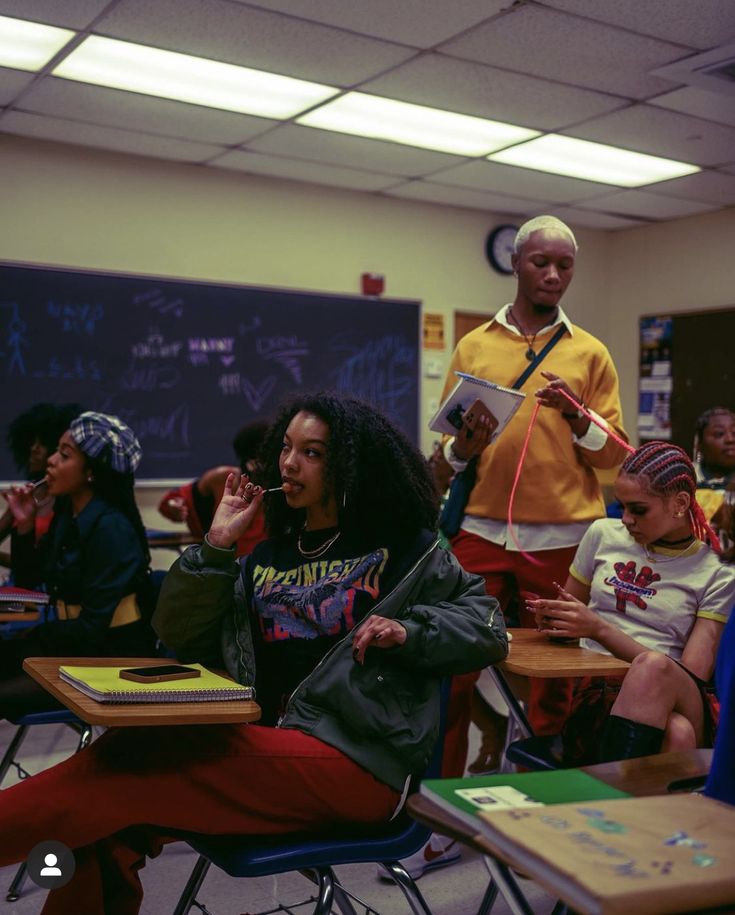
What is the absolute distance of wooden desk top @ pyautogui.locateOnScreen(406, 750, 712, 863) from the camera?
110 cm

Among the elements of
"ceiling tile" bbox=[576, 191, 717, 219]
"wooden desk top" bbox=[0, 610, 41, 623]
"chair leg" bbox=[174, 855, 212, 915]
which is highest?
"ceiling tile" bbox=[576, 191, 717, 219]

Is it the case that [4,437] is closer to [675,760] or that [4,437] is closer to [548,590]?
[548,590]

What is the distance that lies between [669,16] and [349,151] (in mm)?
1993

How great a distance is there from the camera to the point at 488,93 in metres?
4.34

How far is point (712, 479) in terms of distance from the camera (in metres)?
4.36

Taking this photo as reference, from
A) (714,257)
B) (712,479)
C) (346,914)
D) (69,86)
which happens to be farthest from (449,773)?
(714,257)

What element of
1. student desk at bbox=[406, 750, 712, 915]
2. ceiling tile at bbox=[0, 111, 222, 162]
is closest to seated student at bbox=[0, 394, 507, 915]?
student desk at bbox=[406, 750, 712, 915]

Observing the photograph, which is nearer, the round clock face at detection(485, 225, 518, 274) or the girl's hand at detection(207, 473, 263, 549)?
the girl's hand at detection(207, 473, 263, 549)

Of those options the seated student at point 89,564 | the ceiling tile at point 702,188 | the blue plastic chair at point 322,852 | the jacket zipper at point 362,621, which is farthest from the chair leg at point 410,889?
the ceiling tile at point 702,188

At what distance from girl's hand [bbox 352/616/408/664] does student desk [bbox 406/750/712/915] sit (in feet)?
1.25

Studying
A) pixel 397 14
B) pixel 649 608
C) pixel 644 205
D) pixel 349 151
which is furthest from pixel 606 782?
pixel 644 205

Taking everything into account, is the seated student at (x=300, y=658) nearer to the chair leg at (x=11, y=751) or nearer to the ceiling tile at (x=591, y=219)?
the chair leg at (x=11, y=751)

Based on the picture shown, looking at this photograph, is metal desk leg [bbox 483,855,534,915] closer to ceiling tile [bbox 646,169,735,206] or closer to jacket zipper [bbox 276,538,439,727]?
jacket zipper [bbox 276,538,439,727]

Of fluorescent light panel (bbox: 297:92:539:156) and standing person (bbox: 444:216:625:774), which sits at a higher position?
fluorescent light panel (bbox: 297:92:539:156)
